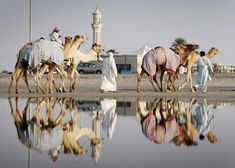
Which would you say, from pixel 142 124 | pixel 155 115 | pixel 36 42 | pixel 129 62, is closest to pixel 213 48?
pixel 36 42

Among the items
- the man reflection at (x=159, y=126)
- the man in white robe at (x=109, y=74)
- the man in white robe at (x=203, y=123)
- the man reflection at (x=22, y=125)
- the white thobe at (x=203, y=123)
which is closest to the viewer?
the man reflection at (x=22, y=125)

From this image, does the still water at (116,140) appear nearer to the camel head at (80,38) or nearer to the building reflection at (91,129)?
the building reflection at (91,129)

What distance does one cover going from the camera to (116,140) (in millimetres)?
7535

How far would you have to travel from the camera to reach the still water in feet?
19.0

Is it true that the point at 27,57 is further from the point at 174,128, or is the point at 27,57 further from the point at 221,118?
the point at 174,128

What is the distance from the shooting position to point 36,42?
1892 cm

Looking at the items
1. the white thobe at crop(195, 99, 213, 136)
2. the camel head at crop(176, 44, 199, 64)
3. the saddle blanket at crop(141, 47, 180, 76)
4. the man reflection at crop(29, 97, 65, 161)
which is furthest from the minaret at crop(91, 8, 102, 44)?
the man reflection at crop(29, 97, 65, 161)

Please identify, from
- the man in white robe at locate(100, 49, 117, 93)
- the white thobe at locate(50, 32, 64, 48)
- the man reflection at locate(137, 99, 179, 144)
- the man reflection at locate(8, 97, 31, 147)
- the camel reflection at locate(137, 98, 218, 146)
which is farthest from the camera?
the white thobe at locate(50, 32, 64, 48)

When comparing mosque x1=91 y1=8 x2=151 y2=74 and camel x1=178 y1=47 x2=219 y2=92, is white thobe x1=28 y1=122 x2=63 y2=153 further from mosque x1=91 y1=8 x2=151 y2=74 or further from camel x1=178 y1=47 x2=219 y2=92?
mosque x1=91 y1=8 x2=151 y2=74

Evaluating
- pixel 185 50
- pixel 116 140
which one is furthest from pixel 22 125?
pixel 185 50

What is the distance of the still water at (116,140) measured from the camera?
5789 mm

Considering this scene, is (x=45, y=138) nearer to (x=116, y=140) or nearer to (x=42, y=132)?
(x=42, y=132)

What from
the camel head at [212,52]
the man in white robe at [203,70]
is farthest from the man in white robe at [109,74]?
the camel head at [212,52]

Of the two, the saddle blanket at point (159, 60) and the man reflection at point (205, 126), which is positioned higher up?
the saddle blanket at point (159, 60)
